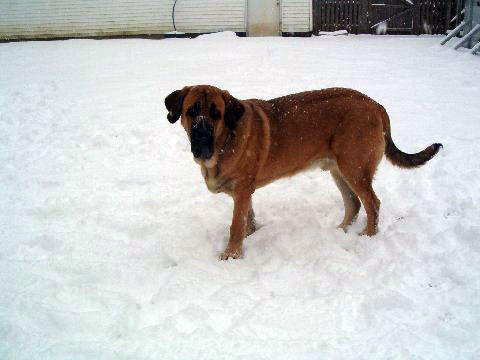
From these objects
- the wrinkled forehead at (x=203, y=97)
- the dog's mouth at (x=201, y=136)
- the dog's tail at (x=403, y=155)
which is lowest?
the dog's tail at (x=403, y=155)

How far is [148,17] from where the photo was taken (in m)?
16.6

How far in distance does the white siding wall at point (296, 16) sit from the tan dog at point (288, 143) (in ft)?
43.5

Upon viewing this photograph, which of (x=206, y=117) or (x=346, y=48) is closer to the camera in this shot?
(x=206, y=117)

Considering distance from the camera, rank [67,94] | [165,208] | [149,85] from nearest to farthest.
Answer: [165,208], [67,94], [149,85]

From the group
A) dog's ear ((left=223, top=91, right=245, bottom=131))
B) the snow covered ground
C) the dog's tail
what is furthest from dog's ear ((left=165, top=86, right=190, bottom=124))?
the dog's tail

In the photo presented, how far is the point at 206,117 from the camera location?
369 cm

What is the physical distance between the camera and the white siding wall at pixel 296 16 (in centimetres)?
1638

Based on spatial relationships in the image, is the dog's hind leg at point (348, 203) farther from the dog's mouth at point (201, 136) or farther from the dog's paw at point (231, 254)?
the dog's mouth at point (201, 136)

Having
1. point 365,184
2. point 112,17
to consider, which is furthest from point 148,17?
point 365,184

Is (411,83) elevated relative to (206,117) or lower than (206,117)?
lower

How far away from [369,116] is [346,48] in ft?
33.1

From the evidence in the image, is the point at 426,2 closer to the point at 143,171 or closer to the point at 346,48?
the point at 346,48

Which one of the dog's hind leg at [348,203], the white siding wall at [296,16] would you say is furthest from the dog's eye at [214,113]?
the white siding wall at [296,16]

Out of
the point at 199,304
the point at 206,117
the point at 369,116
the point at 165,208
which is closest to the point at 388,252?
the point at 369,116
